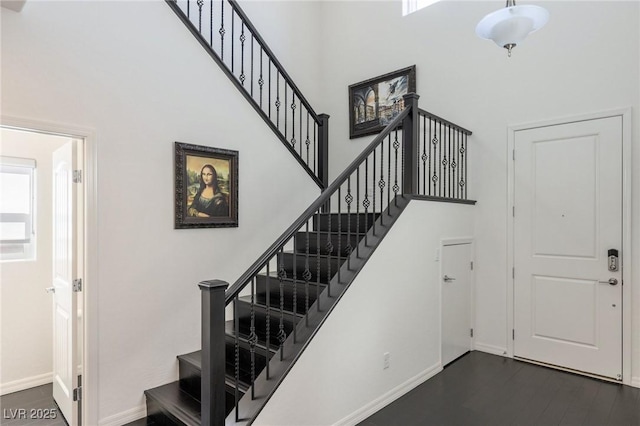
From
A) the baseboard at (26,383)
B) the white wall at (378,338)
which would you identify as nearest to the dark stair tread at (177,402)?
the white wall at (378,338)

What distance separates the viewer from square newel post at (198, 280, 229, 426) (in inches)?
76.0

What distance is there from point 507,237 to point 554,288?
661mm

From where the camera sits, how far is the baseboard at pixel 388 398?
2.61 m

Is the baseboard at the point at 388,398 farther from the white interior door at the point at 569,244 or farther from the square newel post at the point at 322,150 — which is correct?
the square newel post at the point at 322,150

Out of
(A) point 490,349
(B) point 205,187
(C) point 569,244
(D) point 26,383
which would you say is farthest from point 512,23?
(D) point 26,383

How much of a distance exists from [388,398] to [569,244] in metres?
2.35

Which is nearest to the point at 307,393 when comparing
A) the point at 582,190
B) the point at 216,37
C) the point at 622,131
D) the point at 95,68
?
the point at 95,68

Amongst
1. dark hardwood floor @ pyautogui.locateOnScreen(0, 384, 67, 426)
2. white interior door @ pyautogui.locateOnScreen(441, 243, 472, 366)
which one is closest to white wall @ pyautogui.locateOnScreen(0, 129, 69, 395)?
dark hardwood floor @ pyautogui.locateOnScreen(0, 384, 67, 426)

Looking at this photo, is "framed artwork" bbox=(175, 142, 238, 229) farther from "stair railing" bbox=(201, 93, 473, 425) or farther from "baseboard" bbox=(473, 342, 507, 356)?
"baseboard" bbox=(473, 342, 507, 356)

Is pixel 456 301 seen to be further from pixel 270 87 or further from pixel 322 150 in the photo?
pixel 270 87

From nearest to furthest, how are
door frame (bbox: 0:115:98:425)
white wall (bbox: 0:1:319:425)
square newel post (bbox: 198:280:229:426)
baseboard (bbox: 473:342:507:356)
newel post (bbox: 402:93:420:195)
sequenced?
square newel post (bbox: 198:280:229:426) < white wall (bbox: 0:1:319:425) < door frame (bbox: 0:115:98:425) < newel post (bbox: 402:93:420:195) < baseboard (bbox: 473:342:507:356)

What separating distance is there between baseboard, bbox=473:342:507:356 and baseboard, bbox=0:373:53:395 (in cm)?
449

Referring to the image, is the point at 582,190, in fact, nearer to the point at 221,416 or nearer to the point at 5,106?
the point at 221,416

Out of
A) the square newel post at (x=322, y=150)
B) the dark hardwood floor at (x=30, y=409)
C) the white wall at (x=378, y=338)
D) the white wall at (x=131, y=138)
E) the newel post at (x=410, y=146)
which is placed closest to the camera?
the white wall at (x=378, y=338)
